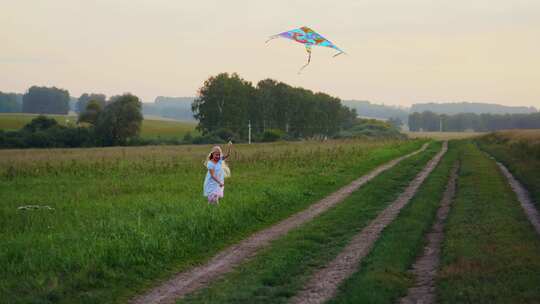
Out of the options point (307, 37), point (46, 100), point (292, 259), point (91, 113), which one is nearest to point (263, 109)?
point (91, 113)

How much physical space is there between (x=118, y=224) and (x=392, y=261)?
5.99 metres

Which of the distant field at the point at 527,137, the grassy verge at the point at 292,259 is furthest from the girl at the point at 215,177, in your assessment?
the distant field at the point at 527,137

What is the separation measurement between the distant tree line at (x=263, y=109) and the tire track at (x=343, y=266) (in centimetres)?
8084

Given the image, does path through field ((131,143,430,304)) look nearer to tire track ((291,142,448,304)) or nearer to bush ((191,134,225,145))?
tire track ((291,142,448,304))

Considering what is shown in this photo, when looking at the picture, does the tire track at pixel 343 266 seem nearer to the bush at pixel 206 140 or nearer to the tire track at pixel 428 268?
the tire track at pixel 428 268

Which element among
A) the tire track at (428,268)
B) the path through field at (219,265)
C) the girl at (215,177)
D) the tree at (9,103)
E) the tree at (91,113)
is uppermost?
the tree at (9,103)

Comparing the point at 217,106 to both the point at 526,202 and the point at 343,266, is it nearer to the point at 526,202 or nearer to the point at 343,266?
the point at 526,202

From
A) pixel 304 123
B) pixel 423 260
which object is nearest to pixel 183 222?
pixel 423 260

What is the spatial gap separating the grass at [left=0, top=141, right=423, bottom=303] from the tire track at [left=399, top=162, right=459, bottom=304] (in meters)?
4.01

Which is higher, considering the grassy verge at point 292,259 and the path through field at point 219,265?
the grassy verge at point 292,259

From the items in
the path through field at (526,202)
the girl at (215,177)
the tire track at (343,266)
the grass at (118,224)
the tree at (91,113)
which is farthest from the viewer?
the tree at (91,113)

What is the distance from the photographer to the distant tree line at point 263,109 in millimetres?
103125

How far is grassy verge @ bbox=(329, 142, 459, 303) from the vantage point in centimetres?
859

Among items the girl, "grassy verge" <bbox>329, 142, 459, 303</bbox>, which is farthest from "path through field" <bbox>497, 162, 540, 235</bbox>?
the girl
